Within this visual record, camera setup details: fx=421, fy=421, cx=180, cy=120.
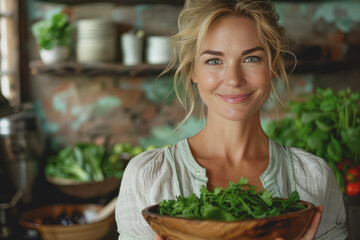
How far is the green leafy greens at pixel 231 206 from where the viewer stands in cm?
76

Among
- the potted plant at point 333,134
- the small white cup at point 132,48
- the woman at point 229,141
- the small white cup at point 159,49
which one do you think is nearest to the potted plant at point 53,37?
the small white cup at point 132,48

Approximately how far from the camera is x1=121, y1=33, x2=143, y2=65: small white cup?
120 inches

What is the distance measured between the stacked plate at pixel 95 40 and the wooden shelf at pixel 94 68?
0.17 feet

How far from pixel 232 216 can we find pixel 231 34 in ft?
1.68

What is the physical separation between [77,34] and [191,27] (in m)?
2.30

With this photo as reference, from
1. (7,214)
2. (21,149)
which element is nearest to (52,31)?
(21,149)

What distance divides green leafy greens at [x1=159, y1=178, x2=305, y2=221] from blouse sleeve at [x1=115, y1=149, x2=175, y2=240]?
0.26 m

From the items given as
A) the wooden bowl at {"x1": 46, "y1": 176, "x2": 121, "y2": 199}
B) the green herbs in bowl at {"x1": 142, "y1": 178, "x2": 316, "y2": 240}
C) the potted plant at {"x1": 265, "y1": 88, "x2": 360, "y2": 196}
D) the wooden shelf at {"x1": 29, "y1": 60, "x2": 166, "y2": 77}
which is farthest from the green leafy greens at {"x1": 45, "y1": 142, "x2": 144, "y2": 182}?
the green herbs in bowl at {"x1": 142, "y1": 178, "x2": 316, "y2": 240}

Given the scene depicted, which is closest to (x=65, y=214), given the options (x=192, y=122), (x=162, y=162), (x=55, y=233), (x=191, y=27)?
(x=55, y=233)

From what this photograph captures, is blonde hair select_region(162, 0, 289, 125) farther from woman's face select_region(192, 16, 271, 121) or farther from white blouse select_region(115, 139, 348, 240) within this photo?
white blouse select_region(115, 139, 348, 240)

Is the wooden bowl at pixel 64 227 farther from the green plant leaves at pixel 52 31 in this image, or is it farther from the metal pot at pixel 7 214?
the green plant leaves at pixel 52 31

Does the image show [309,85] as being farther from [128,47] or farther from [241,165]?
[241,165]

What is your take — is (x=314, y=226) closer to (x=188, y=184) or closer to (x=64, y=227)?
(x=188, y=184)

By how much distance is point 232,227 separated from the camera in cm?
70
